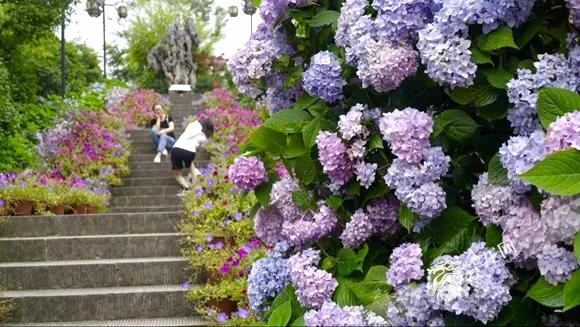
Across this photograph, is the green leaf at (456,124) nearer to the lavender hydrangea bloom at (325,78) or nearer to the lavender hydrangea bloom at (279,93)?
the lavender hydrangea bloom at (325,78)

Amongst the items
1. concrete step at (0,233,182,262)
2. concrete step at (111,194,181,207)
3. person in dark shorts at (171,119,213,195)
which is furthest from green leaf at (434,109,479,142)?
concrete step at (111,194,181,207)

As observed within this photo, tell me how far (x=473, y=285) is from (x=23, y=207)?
6.15 metres

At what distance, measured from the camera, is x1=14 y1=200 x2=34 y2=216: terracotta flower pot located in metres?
6.52

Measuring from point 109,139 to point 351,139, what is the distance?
941 centimetres

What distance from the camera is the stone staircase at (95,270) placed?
4926mm

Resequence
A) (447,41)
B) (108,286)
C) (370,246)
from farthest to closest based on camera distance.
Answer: (108,286) → (370,246) → (447,41)

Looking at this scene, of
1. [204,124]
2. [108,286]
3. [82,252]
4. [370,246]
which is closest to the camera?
[370,246]

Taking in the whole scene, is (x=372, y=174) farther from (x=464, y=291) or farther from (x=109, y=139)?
(x=109, y=139)

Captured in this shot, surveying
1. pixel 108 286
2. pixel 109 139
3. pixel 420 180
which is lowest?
pixel 109 139

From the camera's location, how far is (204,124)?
390 inches

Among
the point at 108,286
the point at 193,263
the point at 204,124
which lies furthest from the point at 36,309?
the point at 204,124

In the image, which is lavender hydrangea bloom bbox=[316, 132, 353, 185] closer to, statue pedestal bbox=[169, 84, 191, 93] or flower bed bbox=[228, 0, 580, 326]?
flower bed bbox=[228, 0, 580, 326]

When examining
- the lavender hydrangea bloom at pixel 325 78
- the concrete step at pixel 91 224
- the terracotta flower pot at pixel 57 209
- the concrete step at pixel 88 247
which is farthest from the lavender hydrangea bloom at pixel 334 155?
the terracotta flower pot at pixel 57 209

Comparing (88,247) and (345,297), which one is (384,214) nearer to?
(345,297)
